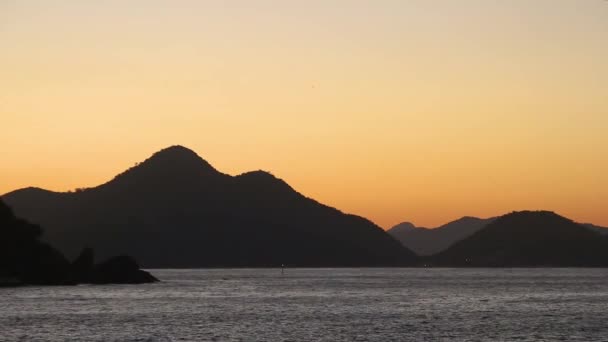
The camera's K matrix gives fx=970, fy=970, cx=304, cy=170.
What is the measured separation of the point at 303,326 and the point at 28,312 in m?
42.4

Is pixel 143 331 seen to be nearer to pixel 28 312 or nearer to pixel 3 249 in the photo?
pixel 28 312

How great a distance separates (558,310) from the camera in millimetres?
133625

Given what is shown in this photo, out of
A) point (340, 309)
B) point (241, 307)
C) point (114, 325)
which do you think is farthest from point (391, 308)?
point (114, 325)

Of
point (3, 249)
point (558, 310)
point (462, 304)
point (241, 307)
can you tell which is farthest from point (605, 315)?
point (3, 249)

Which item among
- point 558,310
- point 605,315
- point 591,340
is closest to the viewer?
point 591,340

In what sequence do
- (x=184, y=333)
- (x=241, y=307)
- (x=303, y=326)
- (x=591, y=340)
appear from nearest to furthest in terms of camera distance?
(x=591, y=340)
(x=184, y=333)
(x=303, y=326)
(x=241, y=307)

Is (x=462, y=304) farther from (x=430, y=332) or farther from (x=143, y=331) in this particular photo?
(x=143, y=331)

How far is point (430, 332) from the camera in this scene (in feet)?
318

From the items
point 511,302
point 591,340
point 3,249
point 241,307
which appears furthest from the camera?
point 3,249

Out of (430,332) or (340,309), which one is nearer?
(430,332)

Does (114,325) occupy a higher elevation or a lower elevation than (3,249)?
lower

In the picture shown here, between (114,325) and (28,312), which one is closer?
(114,325)

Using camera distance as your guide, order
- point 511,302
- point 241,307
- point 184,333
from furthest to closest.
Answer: point 511,302, point 241,307, point 184,333

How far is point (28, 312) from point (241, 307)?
103 feet
